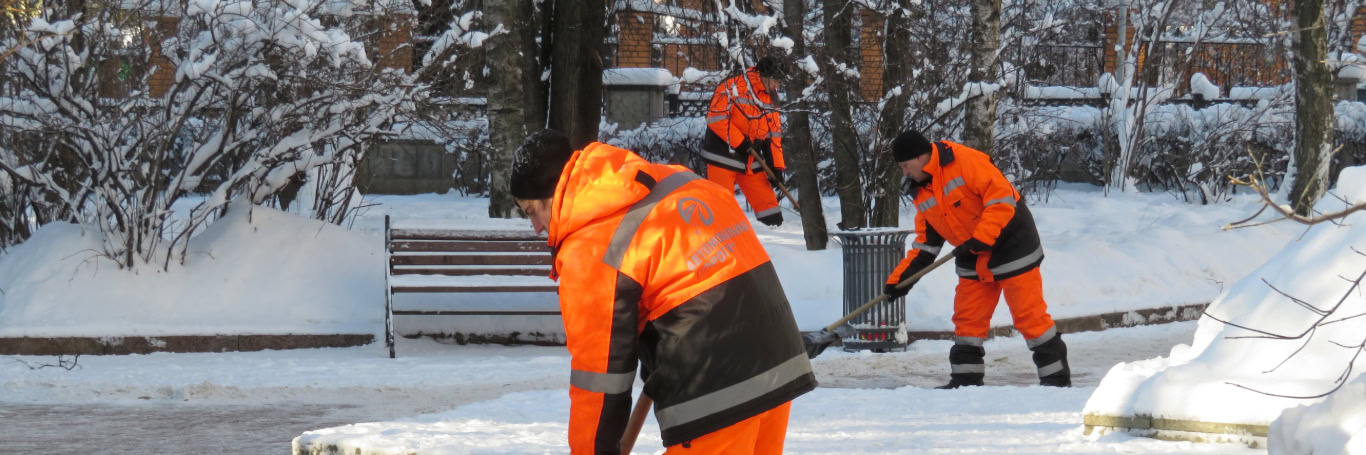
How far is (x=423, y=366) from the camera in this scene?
8.77 metres

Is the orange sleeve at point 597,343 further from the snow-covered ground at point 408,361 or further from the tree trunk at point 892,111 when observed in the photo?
the tree trunk at point 892,111

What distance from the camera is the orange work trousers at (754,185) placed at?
11203mm

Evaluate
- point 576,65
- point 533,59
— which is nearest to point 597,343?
point 576,65

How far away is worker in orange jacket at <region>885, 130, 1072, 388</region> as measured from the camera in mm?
7312

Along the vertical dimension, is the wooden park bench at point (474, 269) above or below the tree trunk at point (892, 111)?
below

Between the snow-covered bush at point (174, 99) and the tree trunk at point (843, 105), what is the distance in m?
3.58

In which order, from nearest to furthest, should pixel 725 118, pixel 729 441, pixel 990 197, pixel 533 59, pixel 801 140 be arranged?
pixel 729 441
pixel 990 197
pixel 725 118
pixel 533 59
pixel 801 140

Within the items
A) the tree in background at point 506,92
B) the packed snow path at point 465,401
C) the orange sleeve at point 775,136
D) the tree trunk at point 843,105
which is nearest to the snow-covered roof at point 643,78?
the tree trunk at point 843,105

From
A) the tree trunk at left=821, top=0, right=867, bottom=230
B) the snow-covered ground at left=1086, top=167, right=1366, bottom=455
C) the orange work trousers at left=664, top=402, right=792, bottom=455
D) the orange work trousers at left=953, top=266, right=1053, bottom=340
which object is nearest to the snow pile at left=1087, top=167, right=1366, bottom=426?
the snow-covered ground at left=1086, top=167, right=1366, bottom=455

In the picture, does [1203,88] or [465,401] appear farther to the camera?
[1203,88]

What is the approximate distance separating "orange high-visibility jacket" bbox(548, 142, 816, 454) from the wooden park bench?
266 inches

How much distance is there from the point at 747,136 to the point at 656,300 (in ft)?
26.8

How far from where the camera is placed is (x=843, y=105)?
11961mm

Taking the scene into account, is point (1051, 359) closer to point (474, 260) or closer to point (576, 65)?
point (474, 260)
